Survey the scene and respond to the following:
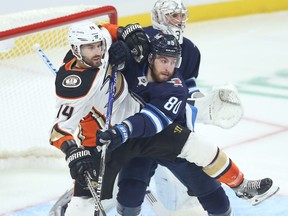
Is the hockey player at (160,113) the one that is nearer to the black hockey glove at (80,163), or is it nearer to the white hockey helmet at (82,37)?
the black hockey glove at (80,163)

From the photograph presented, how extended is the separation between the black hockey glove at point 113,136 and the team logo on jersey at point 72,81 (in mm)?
170

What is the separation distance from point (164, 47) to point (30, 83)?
1591 mm

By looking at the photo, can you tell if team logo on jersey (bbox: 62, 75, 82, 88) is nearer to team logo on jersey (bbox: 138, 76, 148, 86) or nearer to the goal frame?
team logo on jersey (bbox: 138, 76, 148, 86)

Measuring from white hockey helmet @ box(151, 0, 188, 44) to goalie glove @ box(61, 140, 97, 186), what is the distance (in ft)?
2.74

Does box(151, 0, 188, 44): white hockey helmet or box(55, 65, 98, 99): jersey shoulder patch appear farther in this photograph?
box(151, 0, 188, 44): white hockey helmet

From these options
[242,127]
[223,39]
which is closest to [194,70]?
[242,127]

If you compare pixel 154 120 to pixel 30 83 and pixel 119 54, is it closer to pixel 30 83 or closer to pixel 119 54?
pixel 119 54

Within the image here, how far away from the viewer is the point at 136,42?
2832 millimetres

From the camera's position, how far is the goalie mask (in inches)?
107

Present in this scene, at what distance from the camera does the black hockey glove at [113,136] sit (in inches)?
100

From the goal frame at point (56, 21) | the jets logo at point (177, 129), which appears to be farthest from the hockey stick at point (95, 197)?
the goal frame at point (56, 21)

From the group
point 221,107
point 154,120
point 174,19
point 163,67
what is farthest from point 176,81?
point 221,107

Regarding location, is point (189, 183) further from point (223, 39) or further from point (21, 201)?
point (223, 39)

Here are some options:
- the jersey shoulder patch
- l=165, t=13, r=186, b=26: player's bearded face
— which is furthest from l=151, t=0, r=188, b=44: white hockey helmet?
the jersey shoulder patch
